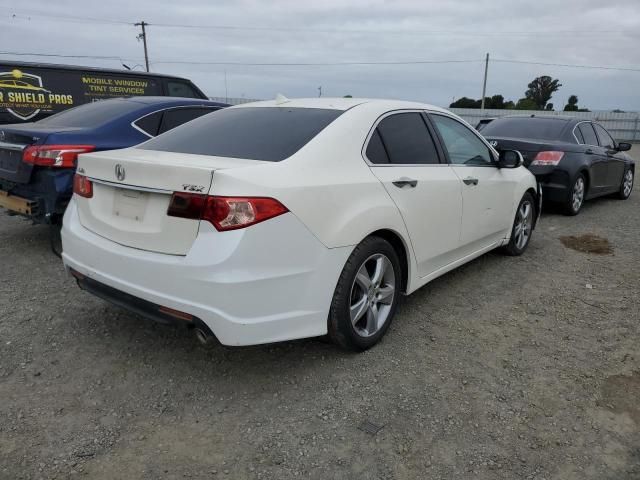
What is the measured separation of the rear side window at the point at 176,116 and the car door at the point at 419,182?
2.83 meters

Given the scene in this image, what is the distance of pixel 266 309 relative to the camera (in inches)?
99.7

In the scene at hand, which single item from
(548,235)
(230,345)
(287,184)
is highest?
(287,184)

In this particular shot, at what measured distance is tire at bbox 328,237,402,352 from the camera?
288 cm

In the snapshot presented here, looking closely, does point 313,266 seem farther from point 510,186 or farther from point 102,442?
point 510,186

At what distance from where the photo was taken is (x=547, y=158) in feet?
24.0

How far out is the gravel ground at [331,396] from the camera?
2287mm

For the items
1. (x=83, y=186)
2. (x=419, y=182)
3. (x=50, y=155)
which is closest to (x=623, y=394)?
(x=419, y=182)

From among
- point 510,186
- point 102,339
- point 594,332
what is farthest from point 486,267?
point 102,339

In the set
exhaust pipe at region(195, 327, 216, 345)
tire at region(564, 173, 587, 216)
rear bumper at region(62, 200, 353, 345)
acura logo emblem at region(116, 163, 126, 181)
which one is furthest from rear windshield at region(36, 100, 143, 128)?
tire at region(564, 173, 587, 216)

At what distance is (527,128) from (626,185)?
2902mm

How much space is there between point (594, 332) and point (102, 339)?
3326 mm

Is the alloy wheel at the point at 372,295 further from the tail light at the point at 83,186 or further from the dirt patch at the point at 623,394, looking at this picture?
the tail light at the point at 83,186

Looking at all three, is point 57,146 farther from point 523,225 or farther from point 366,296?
point 523,225

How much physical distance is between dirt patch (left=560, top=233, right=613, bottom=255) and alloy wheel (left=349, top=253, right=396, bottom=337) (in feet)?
11.3
